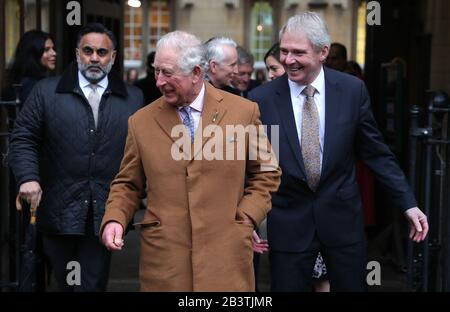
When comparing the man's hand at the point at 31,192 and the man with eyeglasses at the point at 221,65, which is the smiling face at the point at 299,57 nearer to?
the man with eyeglasses at the point at 221,65

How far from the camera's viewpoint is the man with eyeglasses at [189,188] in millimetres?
4254

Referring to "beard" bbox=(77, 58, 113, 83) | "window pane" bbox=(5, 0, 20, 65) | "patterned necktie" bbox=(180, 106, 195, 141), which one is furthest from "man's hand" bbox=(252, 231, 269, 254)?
"window pane" bbox=(5, 0, 20, 65)

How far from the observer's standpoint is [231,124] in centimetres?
434

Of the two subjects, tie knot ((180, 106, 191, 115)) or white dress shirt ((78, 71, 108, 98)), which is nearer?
tie knot ((180, 106, 191, 115))

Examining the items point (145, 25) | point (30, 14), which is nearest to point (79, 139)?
point (30, 14)

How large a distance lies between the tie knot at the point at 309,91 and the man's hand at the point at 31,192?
1.52 m

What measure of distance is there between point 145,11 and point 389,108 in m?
25.1

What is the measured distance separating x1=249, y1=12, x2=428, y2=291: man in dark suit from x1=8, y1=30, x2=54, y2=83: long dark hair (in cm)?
204

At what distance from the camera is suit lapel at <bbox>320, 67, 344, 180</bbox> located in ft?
16.0

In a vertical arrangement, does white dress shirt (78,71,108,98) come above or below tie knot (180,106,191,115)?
above

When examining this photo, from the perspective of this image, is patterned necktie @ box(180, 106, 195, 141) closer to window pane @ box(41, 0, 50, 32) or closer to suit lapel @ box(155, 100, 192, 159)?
suit lapel @ box(155, 100, 192, 159)

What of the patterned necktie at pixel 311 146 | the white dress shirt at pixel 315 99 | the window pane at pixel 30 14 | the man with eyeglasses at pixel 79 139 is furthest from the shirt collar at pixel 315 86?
the window pane at pixel 30 14

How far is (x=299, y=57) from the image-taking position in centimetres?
489

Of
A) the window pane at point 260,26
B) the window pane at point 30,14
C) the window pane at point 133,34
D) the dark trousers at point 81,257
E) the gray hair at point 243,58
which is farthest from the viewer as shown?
the window pane at point 133,34
